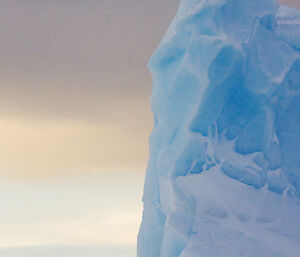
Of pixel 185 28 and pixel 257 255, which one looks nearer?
pixel 257 255

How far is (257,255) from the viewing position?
853 cm

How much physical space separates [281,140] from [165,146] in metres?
2.40

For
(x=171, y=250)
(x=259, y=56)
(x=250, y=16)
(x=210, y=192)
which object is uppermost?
(x=250, y=16)

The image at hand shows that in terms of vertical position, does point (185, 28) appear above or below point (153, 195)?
Result: above

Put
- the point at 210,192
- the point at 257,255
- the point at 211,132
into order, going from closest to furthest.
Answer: the point at 257,255
the point at 210,192
the point at 211,132

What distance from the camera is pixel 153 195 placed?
10805 millimetres

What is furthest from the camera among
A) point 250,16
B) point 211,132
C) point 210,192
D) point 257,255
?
point 250,16

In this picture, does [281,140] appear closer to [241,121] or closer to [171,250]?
[241,121]

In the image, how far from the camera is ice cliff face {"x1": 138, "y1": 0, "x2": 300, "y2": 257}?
8906 millimetres

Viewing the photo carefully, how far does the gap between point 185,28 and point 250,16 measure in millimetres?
1371

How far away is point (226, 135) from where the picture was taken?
1011cm

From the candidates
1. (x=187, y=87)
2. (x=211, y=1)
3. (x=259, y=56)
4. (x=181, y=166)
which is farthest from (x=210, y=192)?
(x=211, y=1)

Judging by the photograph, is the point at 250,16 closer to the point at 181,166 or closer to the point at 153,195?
the point at 181,166

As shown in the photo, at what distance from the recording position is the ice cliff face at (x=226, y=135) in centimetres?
891
